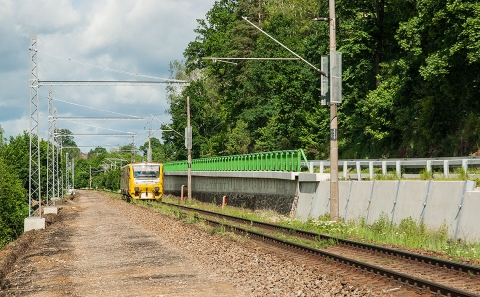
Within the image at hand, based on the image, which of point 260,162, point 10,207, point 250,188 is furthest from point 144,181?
point 10,207

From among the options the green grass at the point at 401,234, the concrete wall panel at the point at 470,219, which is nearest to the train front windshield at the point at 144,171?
the green grass at the point at 401,234

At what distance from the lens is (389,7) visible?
1858 inches

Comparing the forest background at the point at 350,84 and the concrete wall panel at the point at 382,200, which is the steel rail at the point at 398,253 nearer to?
the concrete wall panel at the point at 382,200

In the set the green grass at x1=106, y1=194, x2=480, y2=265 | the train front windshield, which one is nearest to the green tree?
the train front windshield

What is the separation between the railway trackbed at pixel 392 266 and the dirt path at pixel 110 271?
2583mm

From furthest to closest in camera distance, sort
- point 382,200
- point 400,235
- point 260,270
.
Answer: point 382,200 → point 400,235 → point 260,270

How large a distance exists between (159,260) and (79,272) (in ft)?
7.37

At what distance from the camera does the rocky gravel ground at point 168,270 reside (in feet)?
39.9

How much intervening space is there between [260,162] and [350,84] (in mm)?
12242

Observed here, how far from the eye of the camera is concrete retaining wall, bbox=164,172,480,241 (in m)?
17.3

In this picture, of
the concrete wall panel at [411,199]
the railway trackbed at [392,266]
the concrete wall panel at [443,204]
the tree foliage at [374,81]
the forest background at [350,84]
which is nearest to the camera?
the railway trackbed at [392,266]

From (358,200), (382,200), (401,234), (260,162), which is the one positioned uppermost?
(260,162)

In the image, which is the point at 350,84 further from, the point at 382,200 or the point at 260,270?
the point at 260,270

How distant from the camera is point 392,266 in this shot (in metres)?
13.7
